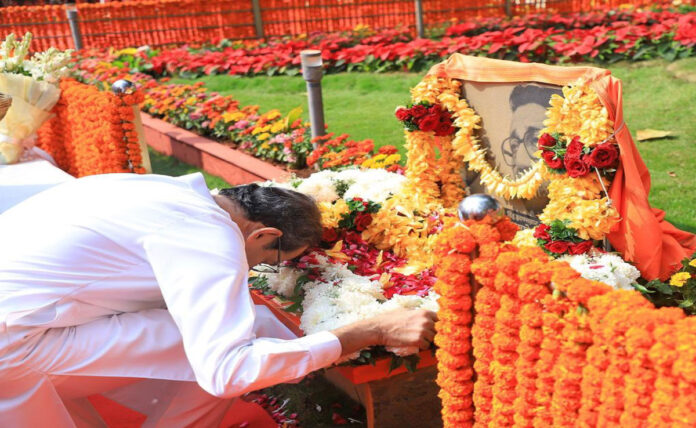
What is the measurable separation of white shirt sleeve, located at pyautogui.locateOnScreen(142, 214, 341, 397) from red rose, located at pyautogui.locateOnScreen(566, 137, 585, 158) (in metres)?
1.30

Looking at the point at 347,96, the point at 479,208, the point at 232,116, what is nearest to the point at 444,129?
the point at 479,208

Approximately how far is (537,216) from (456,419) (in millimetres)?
1536

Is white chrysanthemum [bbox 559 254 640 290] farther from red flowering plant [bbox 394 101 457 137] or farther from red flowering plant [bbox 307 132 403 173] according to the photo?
red flowering plant [bbox 307 132 403 173]

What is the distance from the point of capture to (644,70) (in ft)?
22.2

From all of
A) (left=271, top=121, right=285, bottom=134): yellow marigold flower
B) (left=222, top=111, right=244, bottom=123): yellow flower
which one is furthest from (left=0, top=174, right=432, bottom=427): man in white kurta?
(left=222, top=111, right=244, bottom=123): yellow flower

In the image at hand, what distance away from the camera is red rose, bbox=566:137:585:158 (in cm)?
286

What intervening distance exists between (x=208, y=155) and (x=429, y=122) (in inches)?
119

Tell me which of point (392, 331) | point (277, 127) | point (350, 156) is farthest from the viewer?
point (277, 127)

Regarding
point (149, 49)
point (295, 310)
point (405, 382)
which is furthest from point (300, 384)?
point (149, 49)

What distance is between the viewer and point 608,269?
2807mm

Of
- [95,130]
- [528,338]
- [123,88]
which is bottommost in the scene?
[95,130]

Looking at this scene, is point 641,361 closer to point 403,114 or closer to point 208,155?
point 403,114

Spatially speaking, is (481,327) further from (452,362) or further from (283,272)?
(283,272)

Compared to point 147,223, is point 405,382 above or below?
below
